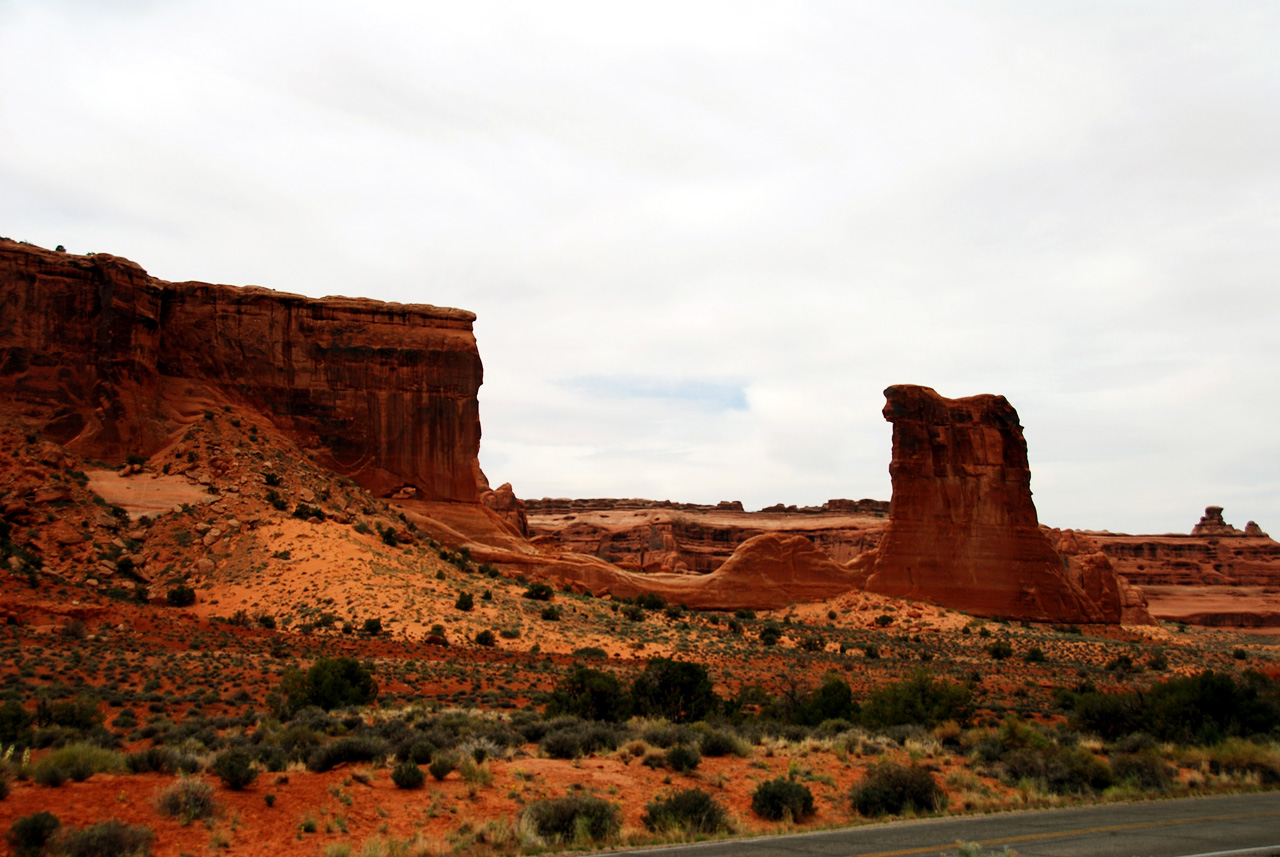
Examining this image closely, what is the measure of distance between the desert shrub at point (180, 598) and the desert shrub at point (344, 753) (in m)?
23.2

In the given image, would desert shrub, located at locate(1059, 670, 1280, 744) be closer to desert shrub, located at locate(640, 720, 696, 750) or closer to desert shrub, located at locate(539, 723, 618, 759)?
desert shrub, located at locate(640, 720, 696, 750)

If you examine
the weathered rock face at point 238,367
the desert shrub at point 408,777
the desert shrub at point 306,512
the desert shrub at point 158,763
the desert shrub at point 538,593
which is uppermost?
the weathered rock face at point 238,367

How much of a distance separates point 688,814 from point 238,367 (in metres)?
43.2

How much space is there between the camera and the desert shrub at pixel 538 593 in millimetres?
40875

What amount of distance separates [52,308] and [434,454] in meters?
19.8

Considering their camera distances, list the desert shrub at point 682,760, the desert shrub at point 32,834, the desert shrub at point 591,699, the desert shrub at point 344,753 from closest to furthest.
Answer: the desert shrub at point 32,834, the desert shrub at point 344,753, the desert shrub at point 682,760, the desert shrub at point 591,699

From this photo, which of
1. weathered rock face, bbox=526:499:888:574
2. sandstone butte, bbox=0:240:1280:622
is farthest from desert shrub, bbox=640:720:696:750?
weathered rock face, bbox=526:499:888:574

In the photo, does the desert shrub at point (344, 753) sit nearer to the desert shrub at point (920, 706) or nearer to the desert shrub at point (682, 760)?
the desert shrub at point (682, 760)

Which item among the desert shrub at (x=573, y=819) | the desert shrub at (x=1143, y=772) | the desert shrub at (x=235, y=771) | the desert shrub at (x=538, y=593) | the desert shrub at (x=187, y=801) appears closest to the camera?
the desert shrub at (x=187, y=801)

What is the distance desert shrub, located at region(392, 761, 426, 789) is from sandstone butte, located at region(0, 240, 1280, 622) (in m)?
35.0

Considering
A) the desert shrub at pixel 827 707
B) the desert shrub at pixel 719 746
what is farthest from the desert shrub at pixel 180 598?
the desert shrub at pixel 719 746

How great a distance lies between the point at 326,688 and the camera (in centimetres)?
2077

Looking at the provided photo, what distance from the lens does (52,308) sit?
139 ft

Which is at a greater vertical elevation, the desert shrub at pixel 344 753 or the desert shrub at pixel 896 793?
the desert shrub at pixel 344 753
